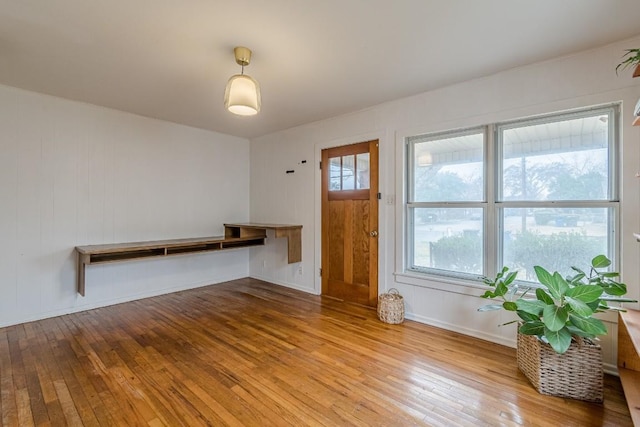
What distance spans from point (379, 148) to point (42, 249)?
399cm

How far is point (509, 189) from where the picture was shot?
2748 mm

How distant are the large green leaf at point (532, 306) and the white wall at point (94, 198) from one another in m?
4.16

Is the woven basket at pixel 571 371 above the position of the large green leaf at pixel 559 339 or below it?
below

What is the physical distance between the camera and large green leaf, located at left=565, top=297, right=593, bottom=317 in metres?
1.74

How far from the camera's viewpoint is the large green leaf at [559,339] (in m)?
1.78

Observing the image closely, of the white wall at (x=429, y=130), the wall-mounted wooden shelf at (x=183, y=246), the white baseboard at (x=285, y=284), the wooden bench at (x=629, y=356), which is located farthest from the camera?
the white baseboard at (x=285, y=284)

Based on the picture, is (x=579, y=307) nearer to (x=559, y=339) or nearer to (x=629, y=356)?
A: (x=559, y=339)

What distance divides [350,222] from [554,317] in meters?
2.35

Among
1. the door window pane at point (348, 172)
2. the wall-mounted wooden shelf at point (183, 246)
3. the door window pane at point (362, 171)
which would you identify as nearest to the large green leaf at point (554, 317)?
the door window pane at point (362, 171)

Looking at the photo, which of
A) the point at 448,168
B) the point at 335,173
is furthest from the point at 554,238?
the point at 335,173

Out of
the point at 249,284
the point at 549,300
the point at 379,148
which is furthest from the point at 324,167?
the point at 549,300

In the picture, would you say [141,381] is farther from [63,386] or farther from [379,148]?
[379,148]

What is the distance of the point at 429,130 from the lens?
3156 millimetres

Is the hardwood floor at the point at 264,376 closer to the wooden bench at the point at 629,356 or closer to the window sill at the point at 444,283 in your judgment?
the wooden bench at the point at 629,356
